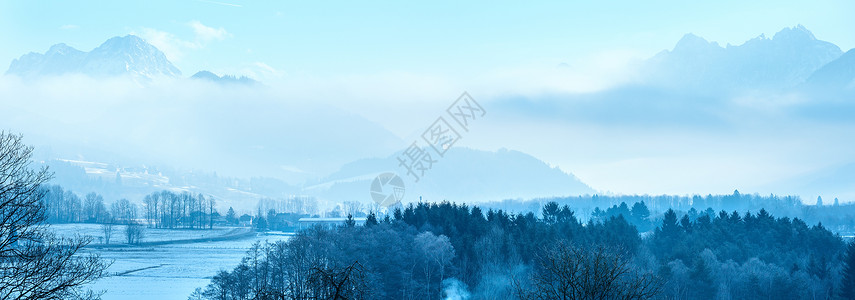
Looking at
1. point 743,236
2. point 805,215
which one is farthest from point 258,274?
point 805,215

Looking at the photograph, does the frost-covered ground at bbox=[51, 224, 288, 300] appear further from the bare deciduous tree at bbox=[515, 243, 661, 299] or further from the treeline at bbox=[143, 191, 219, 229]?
the bare deciduous tree at bbox=[515, 243, 661, 299]

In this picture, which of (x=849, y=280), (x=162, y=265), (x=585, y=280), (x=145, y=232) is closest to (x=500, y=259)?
(x=849, y=280)

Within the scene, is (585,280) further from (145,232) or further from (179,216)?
(179,216)

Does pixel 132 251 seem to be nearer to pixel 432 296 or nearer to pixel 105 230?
pixel 105 230

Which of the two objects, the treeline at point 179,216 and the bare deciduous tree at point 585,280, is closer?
the bare deciduous tree at point 585,280

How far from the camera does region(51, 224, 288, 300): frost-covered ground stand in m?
59.0

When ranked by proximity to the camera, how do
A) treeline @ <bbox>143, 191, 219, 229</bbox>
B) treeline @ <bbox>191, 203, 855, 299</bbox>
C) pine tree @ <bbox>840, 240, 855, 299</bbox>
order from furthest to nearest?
treeline @ <bbox>143, 191, 219, 229</bbox>
pine tree @ <bbox>840, 240, 855, 299</bbox>
treeline @ <bbox>191, 203, 855, 299</bbox>

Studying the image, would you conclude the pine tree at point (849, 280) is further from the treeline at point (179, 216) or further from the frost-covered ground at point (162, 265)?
the treeline at point (179, 216)

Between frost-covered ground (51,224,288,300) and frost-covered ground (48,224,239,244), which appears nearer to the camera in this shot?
frost-covered ground (51,224,288,300)

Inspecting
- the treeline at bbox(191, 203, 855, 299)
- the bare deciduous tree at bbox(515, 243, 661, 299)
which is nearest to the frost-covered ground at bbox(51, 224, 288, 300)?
the treeline at bbox(191, 203, 855, 299)

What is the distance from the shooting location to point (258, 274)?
51.8m

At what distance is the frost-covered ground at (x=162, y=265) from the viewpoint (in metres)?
59.0

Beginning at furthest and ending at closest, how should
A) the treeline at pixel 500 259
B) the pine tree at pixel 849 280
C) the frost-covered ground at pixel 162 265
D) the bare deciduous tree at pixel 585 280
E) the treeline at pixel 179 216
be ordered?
the treeline at pixel 179 216, the frost-covered ground at pixel 162 265, the pine tree at pixel 849 280, the treeline at pixel 500 259, the bare deciduous tree at pixel 585 280

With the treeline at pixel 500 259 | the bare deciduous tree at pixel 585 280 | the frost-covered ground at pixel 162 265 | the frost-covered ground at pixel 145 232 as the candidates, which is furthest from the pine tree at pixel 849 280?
the frost-covered ground at pixel 145 232
